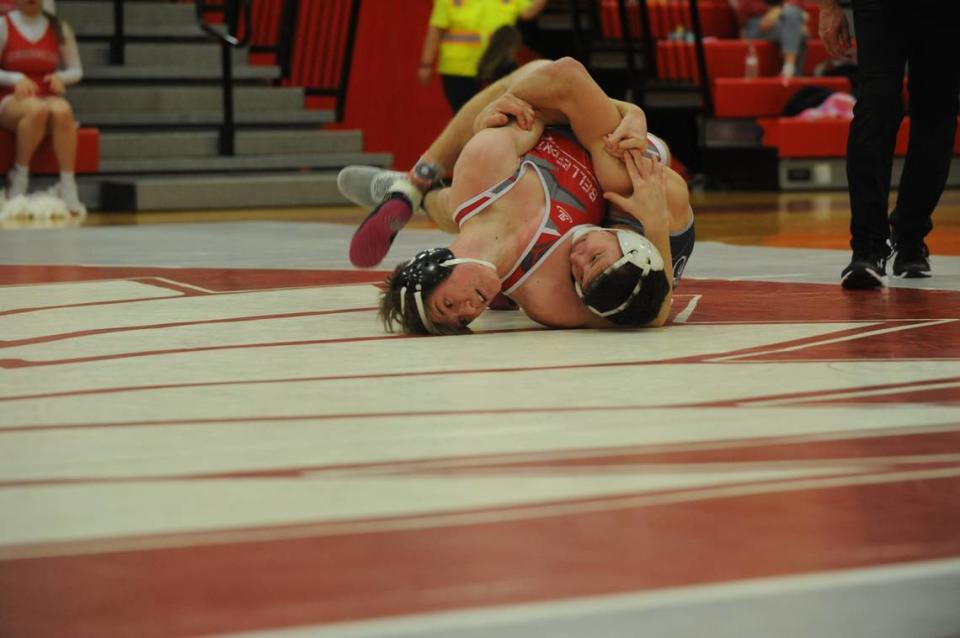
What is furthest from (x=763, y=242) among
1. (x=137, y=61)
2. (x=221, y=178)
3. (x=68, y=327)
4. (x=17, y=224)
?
(x=137, y=61)

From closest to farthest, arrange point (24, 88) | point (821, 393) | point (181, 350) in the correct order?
1. point (821, 393)
2. point (181, 350)
3. point (24, 88)

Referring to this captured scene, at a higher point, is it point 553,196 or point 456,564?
point 553,196

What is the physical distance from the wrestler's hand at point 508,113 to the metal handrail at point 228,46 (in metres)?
5.29

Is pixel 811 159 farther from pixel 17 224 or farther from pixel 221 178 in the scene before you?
pixel 17 224

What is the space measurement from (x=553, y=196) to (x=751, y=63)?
23.5 feet

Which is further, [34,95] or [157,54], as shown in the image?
[157,54]

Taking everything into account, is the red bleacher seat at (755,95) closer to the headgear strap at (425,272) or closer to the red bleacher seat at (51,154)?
the red bleacher seat at (51,154)

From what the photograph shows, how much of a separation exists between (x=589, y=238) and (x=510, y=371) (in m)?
0.43

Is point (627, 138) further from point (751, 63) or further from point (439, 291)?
point (751, 63)

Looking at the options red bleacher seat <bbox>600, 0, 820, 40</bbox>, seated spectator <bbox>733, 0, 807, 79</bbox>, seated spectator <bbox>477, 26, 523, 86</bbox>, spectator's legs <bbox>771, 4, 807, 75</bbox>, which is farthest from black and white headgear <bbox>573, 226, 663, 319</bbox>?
red bleacher seat <bbox>600, 0, 820, 40</bbox>

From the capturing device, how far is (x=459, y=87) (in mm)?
7902

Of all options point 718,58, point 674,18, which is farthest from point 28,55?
point 674,18

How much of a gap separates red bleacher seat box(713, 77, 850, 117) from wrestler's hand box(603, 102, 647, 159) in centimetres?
654

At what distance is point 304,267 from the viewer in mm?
4168
